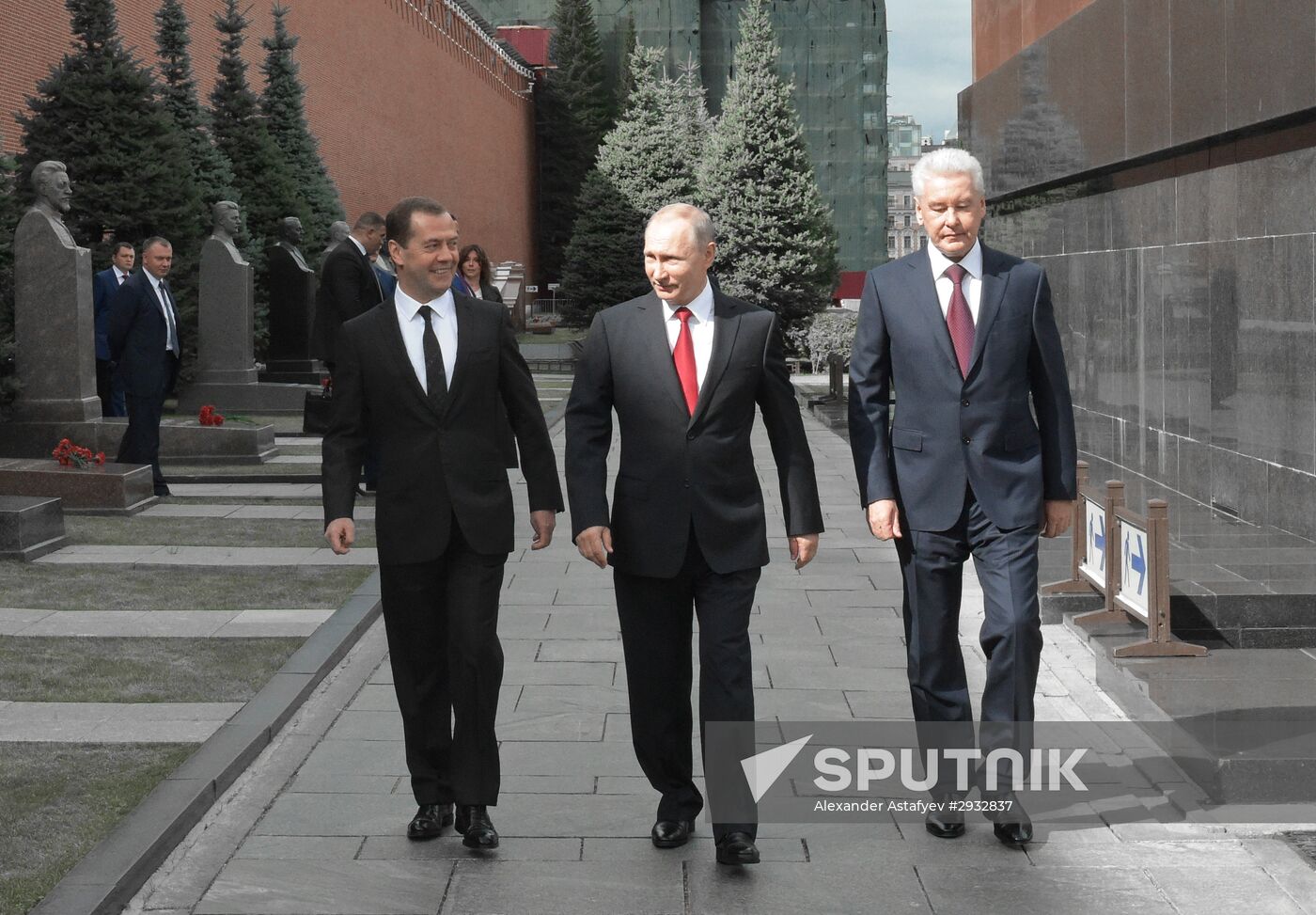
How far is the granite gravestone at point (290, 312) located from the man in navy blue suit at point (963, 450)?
67.7 feet

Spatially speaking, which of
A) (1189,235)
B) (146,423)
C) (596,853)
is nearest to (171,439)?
(146,423)

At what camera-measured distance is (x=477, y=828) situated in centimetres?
490

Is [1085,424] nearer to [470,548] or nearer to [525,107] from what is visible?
→ [470,548]

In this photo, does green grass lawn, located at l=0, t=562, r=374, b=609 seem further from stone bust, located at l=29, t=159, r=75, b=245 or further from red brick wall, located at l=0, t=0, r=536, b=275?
red brick wall, located at l=0, t=0, r=536, b=275

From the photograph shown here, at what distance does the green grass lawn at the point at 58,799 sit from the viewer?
462 cm

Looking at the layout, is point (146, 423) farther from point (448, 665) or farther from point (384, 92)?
point (384, 92)

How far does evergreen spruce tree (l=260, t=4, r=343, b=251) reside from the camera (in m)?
30.2

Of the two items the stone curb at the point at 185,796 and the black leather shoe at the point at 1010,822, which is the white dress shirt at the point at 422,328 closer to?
the stone curb at the point at 185,796

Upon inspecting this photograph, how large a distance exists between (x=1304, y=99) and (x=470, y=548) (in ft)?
22.5

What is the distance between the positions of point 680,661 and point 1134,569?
2.93 meters

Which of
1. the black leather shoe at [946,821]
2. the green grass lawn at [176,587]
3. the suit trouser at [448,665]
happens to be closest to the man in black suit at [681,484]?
the suit trouser at [448,665]

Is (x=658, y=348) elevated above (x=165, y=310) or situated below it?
below

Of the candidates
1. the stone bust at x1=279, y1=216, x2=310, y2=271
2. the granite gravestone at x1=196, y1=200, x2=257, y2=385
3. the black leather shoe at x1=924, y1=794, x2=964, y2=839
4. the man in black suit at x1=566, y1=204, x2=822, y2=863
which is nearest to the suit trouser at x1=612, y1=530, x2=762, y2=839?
the man in black suit at x1=566, y1=204, x2=822, y2=863

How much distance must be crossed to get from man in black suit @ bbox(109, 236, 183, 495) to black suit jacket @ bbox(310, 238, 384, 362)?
129cm
